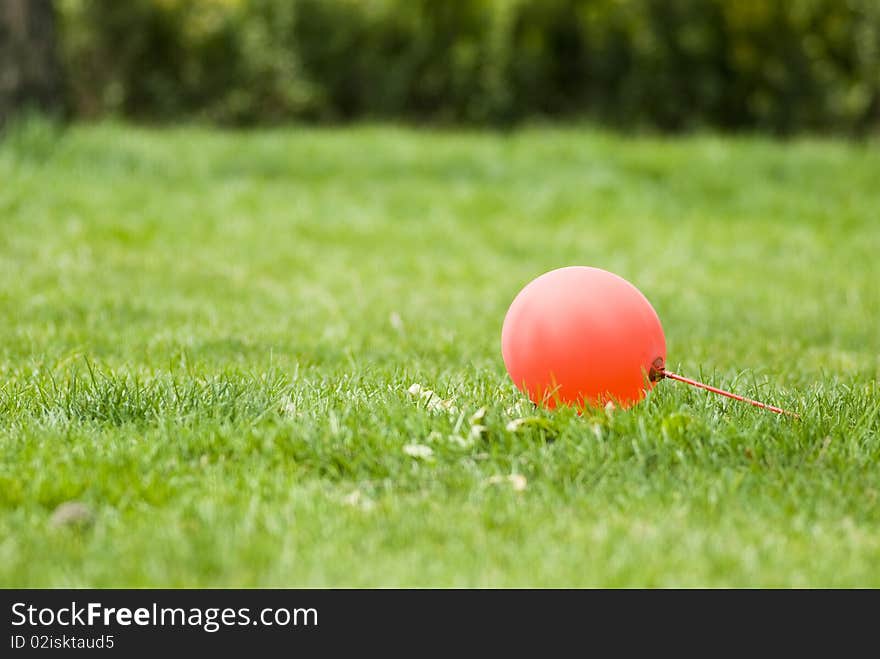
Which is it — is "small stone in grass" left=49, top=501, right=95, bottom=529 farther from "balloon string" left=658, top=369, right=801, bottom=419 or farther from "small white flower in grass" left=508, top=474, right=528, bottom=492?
"balloon string" left=658, top=369, right=801, bottom=419

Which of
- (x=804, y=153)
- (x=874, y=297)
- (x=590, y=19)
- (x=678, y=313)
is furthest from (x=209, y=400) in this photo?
(x=590, y=19)

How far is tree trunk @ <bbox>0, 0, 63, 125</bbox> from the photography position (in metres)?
10.0

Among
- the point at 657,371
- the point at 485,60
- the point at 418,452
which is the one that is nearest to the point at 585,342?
the point at 657,371

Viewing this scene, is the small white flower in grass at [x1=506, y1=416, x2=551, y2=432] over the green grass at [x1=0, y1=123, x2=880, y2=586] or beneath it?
over

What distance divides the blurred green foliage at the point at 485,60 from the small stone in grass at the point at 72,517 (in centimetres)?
1114

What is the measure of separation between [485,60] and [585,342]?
10536 mm

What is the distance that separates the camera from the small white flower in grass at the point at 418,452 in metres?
3.29

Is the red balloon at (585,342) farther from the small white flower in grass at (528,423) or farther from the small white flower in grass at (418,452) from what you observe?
the small white flower in grass at (418,452)

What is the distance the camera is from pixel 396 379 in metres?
4.13

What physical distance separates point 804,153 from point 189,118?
723 centimetres

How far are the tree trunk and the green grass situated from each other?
1.56 ft

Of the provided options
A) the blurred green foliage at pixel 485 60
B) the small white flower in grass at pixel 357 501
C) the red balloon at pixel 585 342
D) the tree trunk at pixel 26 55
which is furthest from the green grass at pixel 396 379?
the blurred green foliage at pixel 485 60

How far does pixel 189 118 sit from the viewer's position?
Answer: 14.0m

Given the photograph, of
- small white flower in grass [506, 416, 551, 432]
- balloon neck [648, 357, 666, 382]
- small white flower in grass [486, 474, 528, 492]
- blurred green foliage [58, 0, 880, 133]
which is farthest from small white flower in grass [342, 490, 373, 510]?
blurred green foliage [58, 0, 880, 133]
